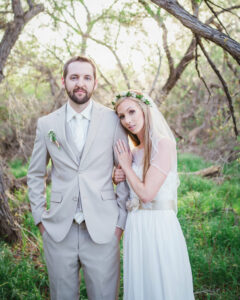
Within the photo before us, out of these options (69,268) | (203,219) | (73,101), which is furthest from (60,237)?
(203,219)

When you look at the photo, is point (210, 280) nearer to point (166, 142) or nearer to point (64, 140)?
point (166, 142)

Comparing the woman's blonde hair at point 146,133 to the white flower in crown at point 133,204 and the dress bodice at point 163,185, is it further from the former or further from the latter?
the white flower in crown at point 133,204

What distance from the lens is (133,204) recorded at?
2.44 meters

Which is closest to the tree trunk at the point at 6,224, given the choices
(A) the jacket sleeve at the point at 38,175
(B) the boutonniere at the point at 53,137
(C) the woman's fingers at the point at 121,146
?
(A) the jacket sleeve at the point at 38,175

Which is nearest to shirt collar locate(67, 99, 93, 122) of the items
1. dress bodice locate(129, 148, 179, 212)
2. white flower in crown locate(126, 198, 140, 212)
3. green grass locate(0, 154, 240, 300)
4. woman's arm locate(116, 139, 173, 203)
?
woman's arm locate(116, 139, 173, 203)

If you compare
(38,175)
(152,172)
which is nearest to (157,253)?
(152,172)

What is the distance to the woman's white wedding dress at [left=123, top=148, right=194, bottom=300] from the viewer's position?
229cm

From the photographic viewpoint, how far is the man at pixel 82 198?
2.36 metres

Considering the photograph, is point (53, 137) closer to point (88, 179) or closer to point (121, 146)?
point (88, 179)

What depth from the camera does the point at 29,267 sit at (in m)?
3.53

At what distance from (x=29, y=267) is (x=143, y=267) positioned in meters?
1.80

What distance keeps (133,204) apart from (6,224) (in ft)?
7.34

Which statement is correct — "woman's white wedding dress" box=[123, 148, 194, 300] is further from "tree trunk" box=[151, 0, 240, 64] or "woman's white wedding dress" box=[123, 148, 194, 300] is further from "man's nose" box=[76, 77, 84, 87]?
"tree trunk" box=[151, 0, 240, 64]

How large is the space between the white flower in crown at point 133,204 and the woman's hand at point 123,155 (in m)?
0.28
